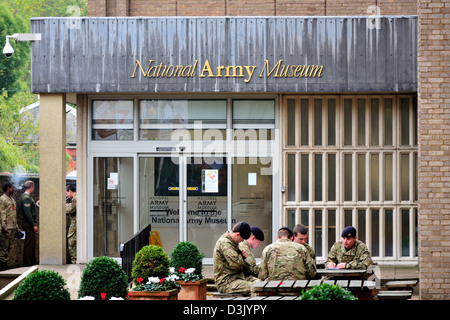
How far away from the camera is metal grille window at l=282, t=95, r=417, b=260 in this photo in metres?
16.7

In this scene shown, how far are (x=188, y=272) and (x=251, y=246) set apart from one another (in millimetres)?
1038

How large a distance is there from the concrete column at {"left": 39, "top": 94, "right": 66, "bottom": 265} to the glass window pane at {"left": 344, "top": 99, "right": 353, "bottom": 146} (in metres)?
6.14

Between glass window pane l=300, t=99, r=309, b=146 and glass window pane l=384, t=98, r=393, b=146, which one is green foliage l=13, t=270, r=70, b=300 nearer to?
glass window pane l=300, t=99, r=309, b=146

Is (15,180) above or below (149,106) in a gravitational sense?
below

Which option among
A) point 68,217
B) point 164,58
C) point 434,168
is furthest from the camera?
point 68,217

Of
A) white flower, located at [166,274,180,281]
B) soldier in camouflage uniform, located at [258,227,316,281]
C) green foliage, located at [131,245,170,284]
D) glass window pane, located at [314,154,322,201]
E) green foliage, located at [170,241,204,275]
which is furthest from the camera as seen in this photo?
glass window pane, located at [314,154,322,201]

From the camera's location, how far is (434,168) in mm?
12836

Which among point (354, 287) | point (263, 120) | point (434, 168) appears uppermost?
point (263, 120)

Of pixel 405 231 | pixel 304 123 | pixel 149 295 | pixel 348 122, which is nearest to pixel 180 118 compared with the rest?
pixel 304 123

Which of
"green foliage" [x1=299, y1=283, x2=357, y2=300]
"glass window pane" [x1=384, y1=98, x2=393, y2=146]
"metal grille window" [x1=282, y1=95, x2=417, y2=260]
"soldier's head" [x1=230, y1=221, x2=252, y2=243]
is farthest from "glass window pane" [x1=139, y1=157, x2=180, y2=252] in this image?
"green foliage" [x1=299, y1=283, x2=357, y2=300]

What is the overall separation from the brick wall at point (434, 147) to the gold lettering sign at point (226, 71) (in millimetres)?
3617
